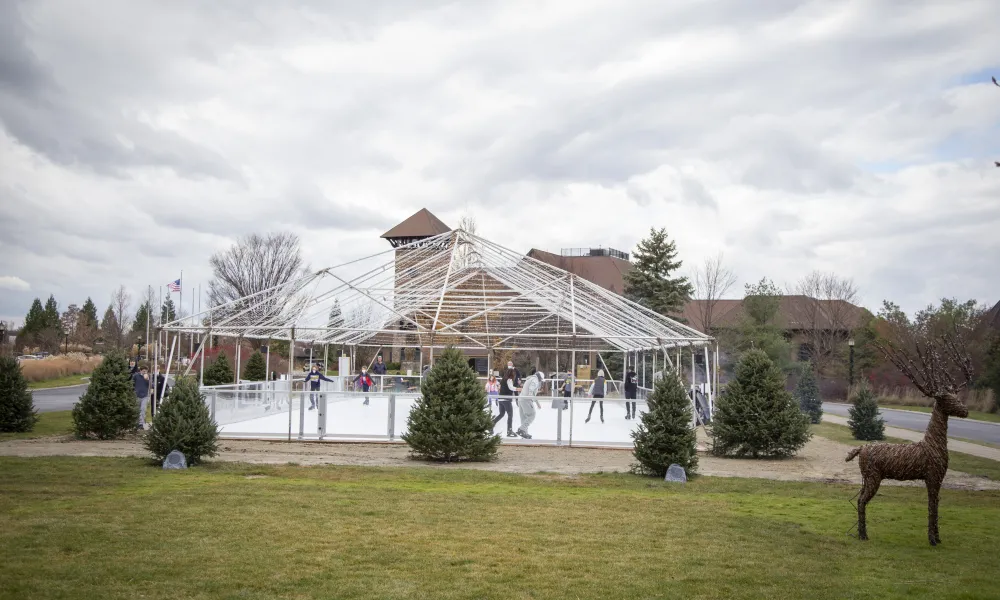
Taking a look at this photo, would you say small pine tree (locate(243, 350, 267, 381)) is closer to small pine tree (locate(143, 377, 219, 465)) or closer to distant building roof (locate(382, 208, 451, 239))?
small pine tree (locate(143, 377, 219, 465))

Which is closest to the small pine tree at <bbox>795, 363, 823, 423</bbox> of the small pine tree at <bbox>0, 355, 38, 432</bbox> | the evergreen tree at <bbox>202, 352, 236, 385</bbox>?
the evergreen tree at <bbox>202, 352, 236, 385</bbox>

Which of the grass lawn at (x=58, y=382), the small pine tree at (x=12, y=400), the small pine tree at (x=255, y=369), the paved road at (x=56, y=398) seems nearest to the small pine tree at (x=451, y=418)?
the small pine tree at (x=12, y=400)

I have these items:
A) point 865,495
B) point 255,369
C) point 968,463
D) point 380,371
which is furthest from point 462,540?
point 255,369

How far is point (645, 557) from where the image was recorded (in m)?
7.91

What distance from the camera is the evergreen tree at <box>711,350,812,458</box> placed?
17.4 meters

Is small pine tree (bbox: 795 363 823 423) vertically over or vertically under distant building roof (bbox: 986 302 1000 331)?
under

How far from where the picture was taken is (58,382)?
4528 centimetres

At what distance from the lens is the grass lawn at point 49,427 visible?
61.3 feet

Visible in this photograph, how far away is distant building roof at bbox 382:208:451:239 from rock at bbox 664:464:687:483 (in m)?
54.4

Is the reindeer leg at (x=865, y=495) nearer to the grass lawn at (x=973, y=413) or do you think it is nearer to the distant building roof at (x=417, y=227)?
the grass lawn at (x=973, y=413)

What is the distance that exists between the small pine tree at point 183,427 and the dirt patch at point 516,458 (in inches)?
40.7

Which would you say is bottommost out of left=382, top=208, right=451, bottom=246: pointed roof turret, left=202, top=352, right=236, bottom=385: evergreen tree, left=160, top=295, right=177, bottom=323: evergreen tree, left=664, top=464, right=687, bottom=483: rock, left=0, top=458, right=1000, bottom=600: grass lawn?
left=0, top=458, right=1000, bottom=600: grass lawn

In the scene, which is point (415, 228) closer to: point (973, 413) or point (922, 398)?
point (922, 398)

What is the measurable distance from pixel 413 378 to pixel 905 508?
18.9 metres
